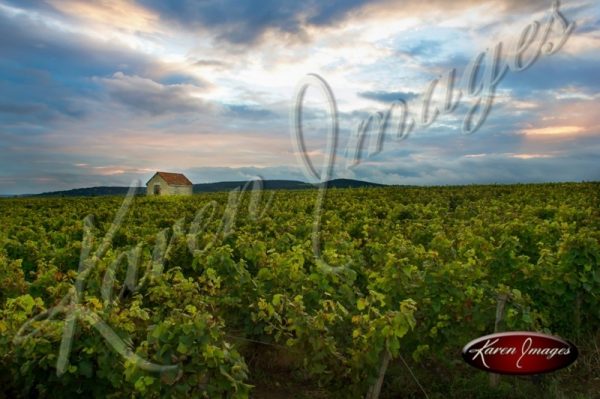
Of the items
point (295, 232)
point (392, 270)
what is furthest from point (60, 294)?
point (295, 232)

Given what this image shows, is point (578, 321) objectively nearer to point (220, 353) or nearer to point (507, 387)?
point (507, 387)

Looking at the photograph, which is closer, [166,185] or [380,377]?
[380,377]

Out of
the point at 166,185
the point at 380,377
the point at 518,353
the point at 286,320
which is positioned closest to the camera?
the point at 518,353

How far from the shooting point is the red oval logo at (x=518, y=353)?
6.10 metres

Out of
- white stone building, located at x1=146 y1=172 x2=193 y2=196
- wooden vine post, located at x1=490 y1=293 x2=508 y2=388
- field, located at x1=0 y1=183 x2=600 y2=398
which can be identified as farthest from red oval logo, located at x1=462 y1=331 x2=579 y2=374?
white stone building, located at x1=146 y1=172 x2=193 y2=196

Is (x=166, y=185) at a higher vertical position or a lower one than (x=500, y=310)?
higher

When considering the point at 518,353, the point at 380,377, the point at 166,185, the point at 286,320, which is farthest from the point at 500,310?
the point at 166,185

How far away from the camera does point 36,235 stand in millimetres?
14953

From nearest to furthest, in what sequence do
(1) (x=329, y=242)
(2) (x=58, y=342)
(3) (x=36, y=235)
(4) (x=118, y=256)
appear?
1. (2) (x=58, y=342)
2. (4) (x=118, y=256)
3. (1) (x=329, y=242)
4. (3) (x=36, y=235)

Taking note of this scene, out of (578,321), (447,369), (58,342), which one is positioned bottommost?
(447,369)

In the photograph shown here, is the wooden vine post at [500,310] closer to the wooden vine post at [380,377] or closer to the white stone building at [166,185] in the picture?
the wooden vine post at [380,377]

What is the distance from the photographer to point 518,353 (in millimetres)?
6133

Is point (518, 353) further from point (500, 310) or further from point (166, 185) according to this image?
point (166, 185)

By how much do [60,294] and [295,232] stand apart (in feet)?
23.5
